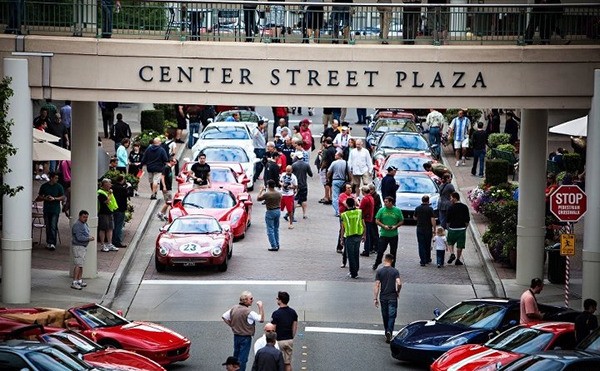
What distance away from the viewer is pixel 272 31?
1078 inches

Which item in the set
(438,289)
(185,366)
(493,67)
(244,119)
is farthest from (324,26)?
(244,119)

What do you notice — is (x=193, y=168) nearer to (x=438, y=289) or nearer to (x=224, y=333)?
(x=438, y=289)

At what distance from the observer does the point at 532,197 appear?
29.5 m

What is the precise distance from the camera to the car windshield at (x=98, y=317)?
72.8ft

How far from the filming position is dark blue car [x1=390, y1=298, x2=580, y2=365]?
73.0ft

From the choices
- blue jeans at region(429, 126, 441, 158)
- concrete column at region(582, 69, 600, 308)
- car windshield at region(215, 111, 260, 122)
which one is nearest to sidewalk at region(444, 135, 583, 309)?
concrete column at region(582, 69, 600, 308)

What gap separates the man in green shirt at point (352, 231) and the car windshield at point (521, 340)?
8.77 m

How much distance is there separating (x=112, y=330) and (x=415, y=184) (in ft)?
51.2

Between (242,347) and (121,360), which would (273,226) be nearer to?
(242,347)

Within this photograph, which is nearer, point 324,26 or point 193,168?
point 324,26

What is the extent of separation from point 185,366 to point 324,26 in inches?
318

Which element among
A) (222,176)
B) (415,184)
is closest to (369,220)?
(415,184)

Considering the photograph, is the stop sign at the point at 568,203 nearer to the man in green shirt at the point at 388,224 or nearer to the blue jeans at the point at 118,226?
the man in green shirt at the point at 388,224

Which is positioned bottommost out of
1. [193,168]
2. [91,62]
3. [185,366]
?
[185,366]
